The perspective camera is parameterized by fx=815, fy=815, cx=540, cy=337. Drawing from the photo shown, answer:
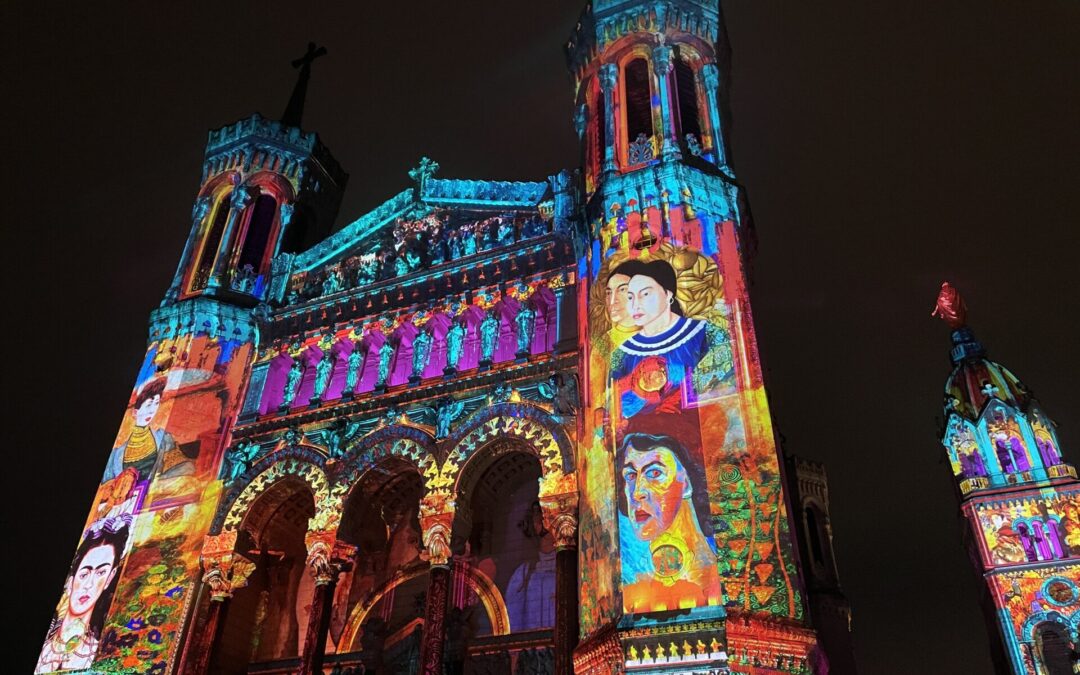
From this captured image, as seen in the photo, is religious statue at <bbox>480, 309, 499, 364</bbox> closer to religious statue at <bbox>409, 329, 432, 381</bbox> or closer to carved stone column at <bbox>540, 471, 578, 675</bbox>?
religious statue at <bbox>409, 329, 432, 381</bbox>

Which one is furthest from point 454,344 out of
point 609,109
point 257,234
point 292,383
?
point 257,234

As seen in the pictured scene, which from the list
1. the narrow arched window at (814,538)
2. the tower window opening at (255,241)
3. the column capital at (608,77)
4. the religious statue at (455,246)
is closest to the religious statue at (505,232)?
the religious statue at (455,246)

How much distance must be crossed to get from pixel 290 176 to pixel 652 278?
1639 centimetres

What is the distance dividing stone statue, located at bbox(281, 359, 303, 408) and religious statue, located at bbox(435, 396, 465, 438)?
17.0 ft

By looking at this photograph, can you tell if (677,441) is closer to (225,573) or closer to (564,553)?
(564,553)

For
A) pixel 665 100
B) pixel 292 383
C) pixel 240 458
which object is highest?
pixel 665 100

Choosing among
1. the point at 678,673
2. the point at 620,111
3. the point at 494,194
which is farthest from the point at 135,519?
the point at 620,111

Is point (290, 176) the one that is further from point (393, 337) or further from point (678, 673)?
point (678, 673)

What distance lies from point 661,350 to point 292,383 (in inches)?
449

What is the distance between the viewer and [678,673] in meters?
12.9

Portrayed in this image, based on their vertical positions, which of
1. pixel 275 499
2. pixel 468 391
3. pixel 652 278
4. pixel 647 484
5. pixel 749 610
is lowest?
pixel 749 610

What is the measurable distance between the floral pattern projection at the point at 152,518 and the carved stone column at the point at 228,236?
2509mm

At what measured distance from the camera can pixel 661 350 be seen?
671 inches

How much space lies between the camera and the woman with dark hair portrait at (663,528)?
13.8m
